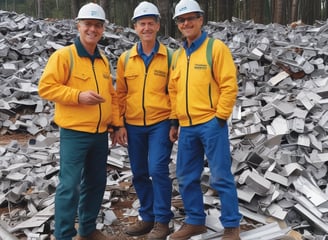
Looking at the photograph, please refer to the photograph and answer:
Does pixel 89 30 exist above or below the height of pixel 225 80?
above

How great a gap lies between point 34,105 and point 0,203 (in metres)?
4.32

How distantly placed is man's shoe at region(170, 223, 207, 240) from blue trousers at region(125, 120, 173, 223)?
0.83 ft

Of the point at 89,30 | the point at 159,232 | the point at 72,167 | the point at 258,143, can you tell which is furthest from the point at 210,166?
the point at 258,143

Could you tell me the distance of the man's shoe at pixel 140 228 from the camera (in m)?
5.04

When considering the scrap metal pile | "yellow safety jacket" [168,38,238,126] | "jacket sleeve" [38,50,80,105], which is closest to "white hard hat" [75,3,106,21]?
"jacket sleeve" [38,50,80,105]

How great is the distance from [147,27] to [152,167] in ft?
4.86

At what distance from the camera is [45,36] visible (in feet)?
44.4

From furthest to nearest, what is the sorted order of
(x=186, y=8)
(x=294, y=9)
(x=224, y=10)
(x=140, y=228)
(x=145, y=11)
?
(x=294, y=9), (x=224, y=10), (x=140, y=228), (x=145, y=11), (x=186, y=8)

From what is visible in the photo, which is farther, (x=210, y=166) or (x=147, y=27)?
(x=147, y=27)

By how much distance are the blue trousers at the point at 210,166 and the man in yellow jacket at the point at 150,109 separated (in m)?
0.23

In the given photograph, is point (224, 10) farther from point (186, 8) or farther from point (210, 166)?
point (210, 166)

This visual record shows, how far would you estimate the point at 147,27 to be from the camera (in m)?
4.51

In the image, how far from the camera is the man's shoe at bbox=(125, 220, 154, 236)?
16.5 feet

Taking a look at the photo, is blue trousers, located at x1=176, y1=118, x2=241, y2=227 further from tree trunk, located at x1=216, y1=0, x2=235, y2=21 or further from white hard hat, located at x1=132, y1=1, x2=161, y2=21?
tree trunk, located at x1=216, y1=0, x2=235, y2=21
